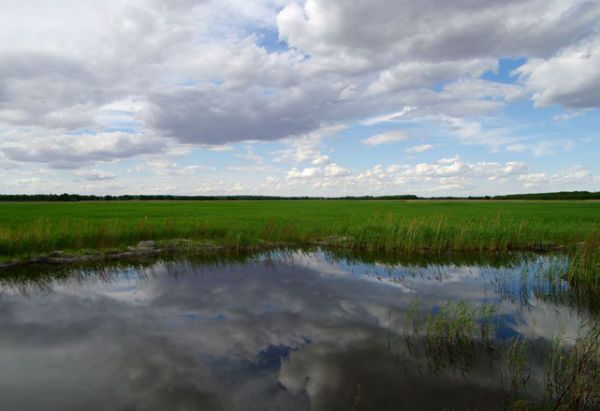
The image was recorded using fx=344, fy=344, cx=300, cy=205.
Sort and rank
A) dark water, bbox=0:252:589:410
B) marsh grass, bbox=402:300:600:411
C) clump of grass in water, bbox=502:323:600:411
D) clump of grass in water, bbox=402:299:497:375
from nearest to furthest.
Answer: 1. clump of grass in water, bbox=502:323:600:411
2. marsh grass, bbox=402:300:600:411
3. dark water, bbox=0:252:589:410
4. clump of grass in water, bbox=402:299:497:375

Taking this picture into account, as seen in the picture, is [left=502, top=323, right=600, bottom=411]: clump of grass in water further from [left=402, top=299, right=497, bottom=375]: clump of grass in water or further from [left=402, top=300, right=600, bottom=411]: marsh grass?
[left=402, top=299, right=497, bottom=375]: clump of grass in water

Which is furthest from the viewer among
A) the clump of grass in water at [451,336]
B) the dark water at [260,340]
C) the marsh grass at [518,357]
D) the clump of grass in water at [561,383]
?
the clump of grass in water at [451,336]

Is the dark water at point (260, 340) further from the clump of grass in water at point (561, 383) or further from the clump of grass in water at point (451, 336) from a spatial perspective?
the clump of grass in water at point (561, 383)

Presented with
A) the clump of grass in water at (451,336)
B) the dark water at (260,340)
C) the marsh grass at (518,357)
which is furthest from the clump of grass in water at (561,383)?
the clump of grass in water at (451,336)

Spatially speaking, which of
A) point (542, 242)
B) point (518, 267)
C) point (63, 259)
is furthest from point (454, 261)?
point (63, 259)

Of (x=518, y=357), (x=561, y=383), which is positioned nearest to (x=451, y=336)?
(x=518, y=357)

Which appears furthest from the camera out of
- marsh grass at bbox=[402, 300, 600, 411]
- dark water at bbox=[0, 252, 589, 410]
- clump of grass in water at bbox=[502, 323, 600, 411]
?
dark water at bbox=[0, 252, 589, 410]

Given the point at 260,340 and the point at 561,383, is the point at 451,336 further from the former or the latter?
the point at 260,340

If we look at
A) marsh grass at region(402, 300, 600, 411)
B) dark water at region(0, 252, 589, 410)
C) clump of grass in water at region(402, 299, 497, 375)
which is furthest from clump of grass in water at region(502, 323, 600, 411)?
clump of grass in water at region(402, 299, 497, 375)

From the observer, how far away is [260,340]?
27.6ft

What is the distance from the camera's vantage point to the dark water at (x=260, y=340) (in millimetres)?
6059

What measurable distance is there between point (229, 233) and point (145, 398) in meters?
17.2

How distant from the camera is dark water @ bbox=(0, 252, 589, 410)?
6059 millimetres

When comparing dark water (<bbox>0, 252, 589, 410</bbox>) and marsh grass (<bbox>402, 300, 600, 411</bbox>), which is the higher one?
marsh grass (<bbox>402, 300, 600, 411</bbox>)
